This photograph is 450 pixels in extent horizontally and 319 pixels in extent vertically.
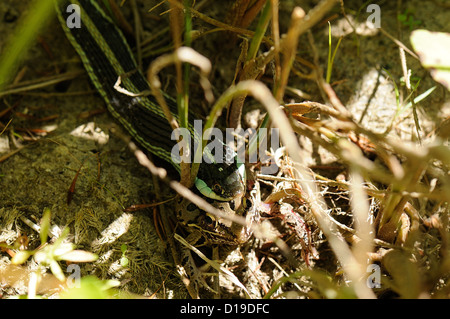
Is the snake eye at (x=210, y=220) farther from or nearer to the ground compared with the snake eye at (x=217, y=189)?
nearer to the ground

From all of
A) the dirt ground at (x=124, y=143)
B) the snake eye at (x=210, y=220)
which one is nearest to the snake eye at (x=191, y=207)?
the snake eye at (x=210, y=220)

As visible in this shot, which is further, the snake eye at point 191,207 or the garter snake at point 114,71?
the garter snake at point 114,71

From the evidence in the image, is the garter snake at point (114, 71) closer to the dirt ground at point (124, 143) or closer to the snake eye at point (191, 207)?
the dirt ground at point (124, 143)

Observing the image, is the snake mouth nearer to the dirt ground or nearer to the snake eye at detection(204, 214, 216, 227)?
the snake eye at detection(204, 214, 216, 227)

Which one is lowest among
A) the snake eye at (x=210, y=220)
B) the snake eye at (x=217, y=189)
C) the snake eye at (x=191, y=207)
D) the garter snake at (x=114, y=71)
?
the snake eye at (x=210, y=220)

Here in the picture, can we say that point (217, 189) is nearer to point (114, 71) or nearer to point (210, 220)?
point (210, 220)
